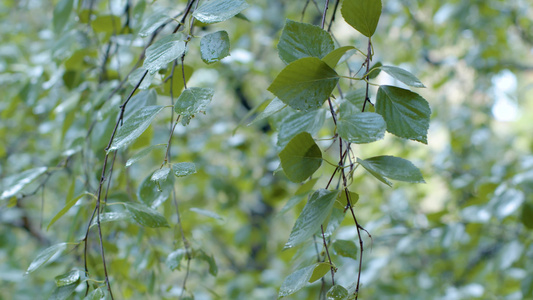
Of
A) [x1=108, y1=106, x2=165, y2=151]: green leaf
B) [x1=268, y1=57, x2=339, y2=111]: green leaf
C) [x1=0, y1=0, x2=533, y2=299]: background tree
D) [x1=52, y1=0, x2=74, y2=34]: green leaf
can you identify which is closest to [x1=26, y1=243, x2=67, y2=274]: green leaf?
[x1=0, y1=0, x2=533, y2=299]: background tree

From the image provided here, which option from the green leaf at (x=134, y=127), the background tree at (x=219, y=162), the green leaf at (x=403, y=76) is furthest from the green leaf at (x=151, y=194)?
the green leaf at (x=403, y=76)

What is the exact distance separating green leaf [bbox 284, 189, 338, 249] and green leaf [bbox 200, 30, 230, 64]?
111 mm

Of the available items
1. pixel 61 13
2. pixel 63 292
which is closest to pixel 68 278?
pixel 63 292

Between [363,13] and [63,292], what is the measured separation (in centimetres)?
30

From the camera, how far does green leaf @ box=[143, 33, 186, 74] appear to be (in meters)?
0.29

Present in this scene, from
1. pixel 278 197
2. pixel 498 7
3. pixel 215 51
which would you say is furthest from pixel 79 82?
pixel 498 7

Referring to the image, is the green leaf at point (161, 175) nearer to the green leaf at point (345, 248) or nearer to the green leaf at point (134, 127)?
the green leaf at point (134, 127)

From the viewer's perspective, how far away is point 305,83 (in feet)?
0.91

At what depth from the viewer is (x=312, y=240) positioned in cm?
41

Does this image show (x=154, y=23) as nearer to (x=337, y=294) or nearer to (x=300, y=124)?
(x=300, y=124)

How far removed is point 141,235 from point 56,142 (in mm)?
501

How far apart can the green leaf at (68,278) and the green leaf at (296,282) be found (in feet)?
0.52

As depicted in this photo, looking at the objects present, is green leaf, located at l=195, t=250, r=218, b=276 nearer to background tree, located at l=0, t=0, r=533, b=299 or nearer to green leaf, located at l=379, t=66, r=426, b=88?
background tree, located at l=0, t=0, r=533, b=299

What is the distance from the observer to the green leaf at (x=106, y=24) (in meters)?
0.59
